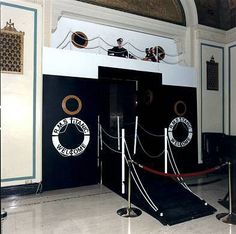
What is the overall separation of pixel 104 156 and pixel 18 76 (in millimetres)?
2703

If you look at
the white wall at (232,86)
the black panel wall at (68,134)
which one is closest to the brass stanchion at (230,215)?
the black panel wall at (68,134)

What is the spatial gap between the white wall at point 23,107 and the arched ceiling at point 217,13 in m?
4.81

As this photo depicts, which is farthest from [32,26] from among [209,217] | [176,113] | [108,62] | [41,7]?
[209,217]

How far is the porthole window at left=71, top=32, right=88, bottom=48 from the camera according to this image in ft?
19.7

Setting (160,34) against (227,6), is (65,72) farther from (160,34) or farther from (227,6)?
(227,6)

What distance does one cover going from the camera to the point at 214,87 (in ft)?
25.2

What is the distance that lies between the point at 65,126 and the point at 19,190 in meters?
1.61

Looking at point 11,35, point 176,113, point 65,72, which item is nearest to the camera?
point 11,35

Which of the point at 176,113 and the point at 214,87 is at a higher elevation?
the point at 214,87

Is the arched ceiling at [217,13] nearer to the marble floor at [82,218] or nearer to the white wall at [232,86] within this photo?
the white wall at [232,86]

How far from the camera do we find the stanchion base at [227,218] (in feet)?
13.1

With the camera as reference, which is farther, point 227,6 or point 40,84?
point 227,6

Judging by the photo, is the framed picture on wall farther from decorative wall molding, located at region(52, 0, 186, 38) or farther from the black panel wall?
the black panel wall

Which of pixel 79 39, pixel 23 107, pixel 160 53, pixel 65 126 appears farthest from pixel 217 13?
pixel 23 107
